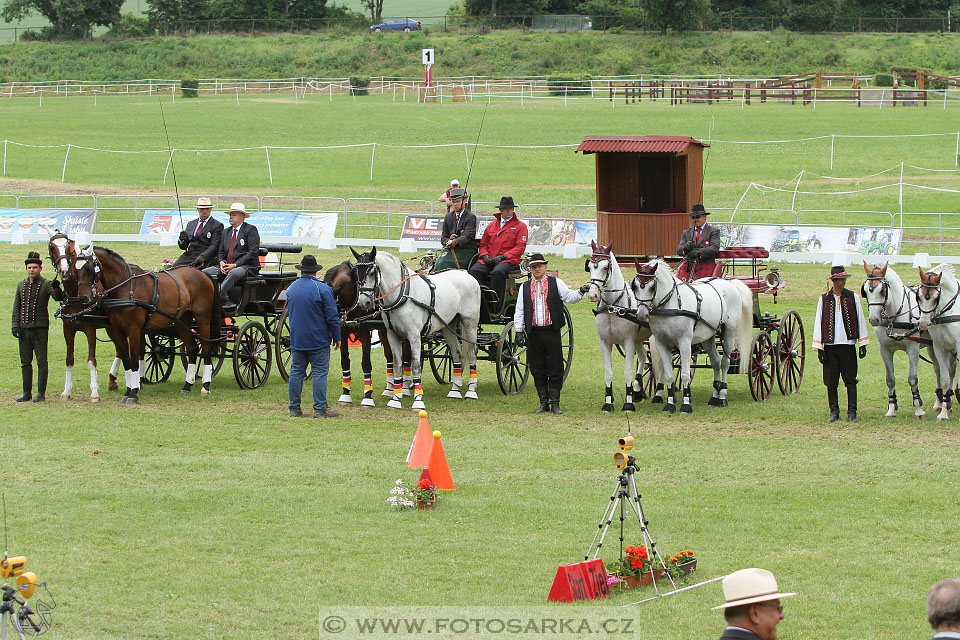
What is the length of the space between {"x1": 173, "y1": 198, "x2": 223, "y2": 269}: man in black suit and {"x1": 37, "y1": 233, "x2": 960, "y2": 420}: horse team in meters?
0.67

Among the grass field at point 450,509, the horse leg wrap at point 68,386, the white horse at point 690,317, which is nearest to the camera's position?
the grass field at point 450,509

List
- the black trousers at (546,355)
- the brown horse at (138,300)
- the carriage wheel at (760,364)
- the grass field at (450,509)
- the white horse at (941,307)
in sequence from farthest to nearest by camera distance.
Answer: the carriage wheel at (760,364), the brown horse at (138,300), the black trousers at (546,355), the white horse at (941,307), the grass field at (450,509)

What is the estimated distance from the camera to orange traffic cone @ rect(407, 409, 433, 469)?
1116 cm

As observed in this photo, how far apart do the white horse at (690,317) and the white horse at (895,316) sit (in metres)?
1.82

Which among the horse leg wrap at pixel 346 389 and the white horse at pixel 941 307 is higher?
the white horse at pixel 941 307

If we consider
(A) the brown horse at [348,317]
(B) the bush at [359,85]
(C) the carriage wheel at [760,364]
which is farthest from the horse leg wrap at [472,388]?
(B) the bush at [359,85]

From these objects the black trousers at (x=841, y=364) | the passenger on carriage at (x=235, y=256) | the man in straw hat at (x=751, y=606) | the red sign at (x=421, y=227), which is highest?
the passenger on carriage at (x=235, y=256)

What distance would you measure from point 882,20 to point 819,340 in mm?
66586

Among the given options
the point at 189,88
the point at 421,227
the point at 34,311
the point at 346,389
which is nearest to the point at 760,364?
the point at 346,389

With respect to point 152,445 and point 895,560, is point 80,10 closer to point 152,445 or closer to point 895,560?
point 152,445

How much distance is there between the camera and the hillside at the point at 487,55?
217 feet

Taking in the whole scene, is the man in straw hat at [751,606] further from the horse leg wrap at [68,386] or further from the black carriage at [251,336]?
the horse leg wrap at [68,386]

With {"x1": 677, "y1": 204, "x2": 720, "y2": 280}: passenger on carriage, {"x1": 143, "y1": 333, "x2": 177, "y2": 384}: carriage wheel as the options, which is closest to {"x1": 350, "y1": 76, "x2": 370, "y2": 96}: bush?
{"x1": 143, "y1": 333, "x2": 177, "y2": 384}: carriage wheel

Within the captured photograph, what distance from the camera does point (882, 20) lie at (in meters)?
74.4
